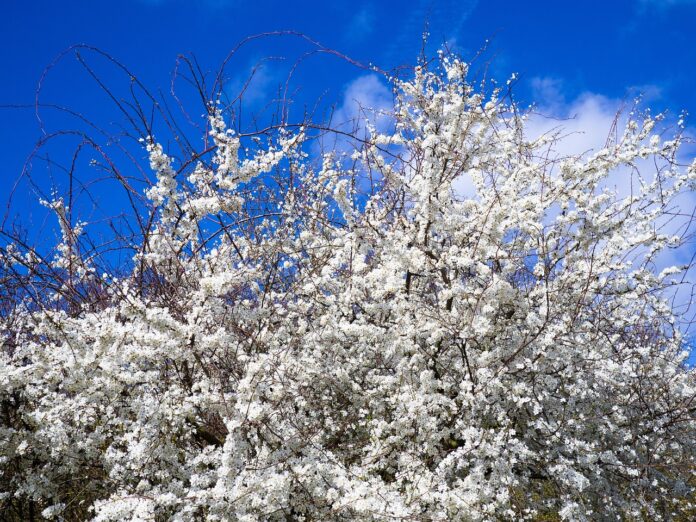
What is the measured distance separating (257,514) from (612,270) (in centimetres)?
403

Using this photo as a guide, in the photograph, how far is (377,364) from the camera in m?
5.88

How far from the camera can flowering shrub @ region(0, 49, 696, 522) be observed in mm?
4125

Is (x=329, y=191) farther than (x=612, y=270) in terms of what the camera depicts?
Yes

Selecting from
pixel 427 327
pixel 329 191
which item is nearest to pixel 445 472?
pixel 427 327

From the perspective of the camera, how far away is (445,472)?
14.6ft

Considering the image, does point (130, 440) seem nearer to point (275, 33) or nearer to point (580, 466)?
point (275, 33)

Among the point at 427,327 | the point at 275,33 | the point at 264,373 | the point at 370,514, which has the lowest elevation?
the point at 370,514

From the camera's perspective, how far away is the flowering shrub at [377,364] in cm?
412

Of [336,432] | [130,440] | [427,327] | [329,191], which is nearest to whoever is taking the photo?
[130,440]

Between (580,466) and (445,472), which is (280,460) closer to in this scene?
(445,472)

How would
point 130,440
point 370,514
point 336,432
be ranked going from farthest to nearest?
point 336,432
point 130,440
point 370,514

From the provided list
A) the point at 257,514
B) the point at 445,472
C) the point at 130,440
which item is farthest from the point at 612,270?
the point at 130,440

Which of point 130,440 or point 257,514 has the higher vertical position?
point 130,440

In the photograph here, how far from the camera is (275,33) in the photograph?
4.14 m
